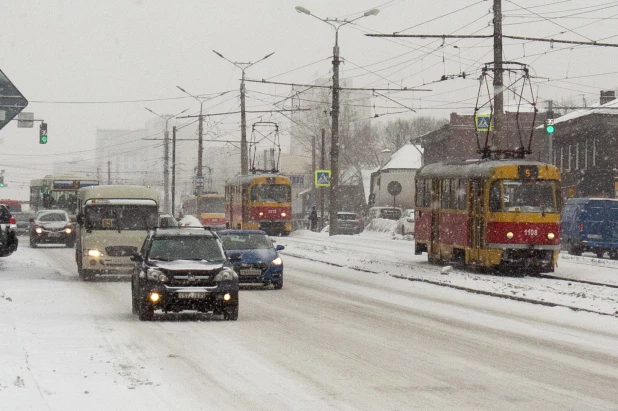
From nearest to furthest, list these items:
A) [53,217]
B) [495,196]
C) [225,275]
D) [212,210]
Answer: [225,275] → [495,196] → [53,217] → [212,210]

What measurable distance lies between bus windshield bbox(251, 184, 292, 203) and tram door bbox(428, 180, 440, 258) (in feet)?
78.9

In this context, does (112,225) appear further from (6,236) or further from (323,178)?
(323,178)

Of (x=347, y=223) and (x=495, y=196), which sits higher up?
(x=495, y=196)

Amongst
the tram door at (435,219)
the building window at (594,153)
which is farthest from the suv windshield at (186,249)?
the building window at (594,153)

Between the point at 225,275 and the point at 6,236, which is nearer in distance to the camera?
the point at 225,275

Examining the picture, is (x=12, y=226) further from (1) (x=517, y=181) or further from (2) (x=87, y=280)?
(1) (x=517, y=181)

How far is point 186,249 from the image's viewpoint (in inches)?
784

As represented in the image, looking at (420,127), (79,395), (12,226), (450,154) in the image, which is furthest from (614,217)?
(420,127)

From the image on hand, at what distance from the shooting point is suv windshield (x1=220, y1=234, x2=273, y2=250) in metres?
26.7

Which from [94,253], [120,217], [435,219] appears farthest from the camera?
[435,219]

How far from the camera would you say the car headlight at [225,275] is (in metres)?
18.9

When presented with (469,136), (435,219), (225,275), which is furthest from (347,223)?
(225,275)

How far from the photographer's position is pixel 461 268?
115 ft

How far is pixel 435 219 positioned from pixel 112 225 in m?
10.8
